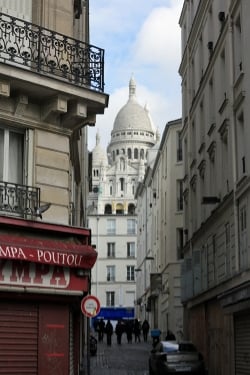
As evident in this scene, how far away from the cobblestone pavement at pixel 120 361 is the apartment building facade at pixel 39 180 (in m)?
14.3

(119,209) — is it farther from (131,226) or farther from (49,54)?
(49,54)

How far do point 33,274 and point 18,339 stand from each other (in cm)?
117

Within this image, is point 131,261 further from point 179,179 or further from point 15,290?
point 15,290

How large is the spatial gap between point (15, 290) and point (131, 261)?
96.3m

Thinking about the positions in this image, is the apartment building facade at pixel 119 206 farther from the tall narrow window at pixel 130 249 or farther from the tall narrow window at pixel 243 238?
the tall narrow window at pixel 243 238

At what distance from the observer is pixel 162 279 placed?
52.3 m

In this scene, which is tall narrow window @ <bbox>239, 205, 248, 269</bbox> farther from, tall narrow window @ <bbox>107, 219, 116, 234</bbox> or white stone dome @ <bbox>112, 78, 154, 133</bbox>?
white stone dome @ <bbox>112, 78, 154, 133</bbox>

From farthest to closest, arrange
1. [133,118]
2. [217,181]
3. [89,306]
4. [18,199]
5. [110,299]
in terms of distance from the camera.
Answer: [133,118]
[110,299]
[217,181]
[89,306]
[18,199]

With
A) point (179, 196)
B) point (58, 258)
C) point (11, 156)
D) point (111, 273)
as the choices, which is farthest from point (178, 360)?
point (111, 273)

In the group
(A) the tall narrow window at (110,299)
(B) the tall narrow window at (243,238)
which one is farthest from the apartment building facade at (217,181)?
(A) the tall narrow window at (110,299)

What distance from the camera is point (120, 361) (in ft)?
115

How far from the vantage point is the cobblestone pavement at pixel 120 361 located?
29.7 metres

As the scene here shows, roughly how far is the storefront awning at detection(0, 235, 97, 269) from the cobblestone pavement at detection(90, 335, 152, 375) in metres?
14.4

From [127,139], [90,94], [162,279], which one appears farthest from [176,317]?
[127,139]
